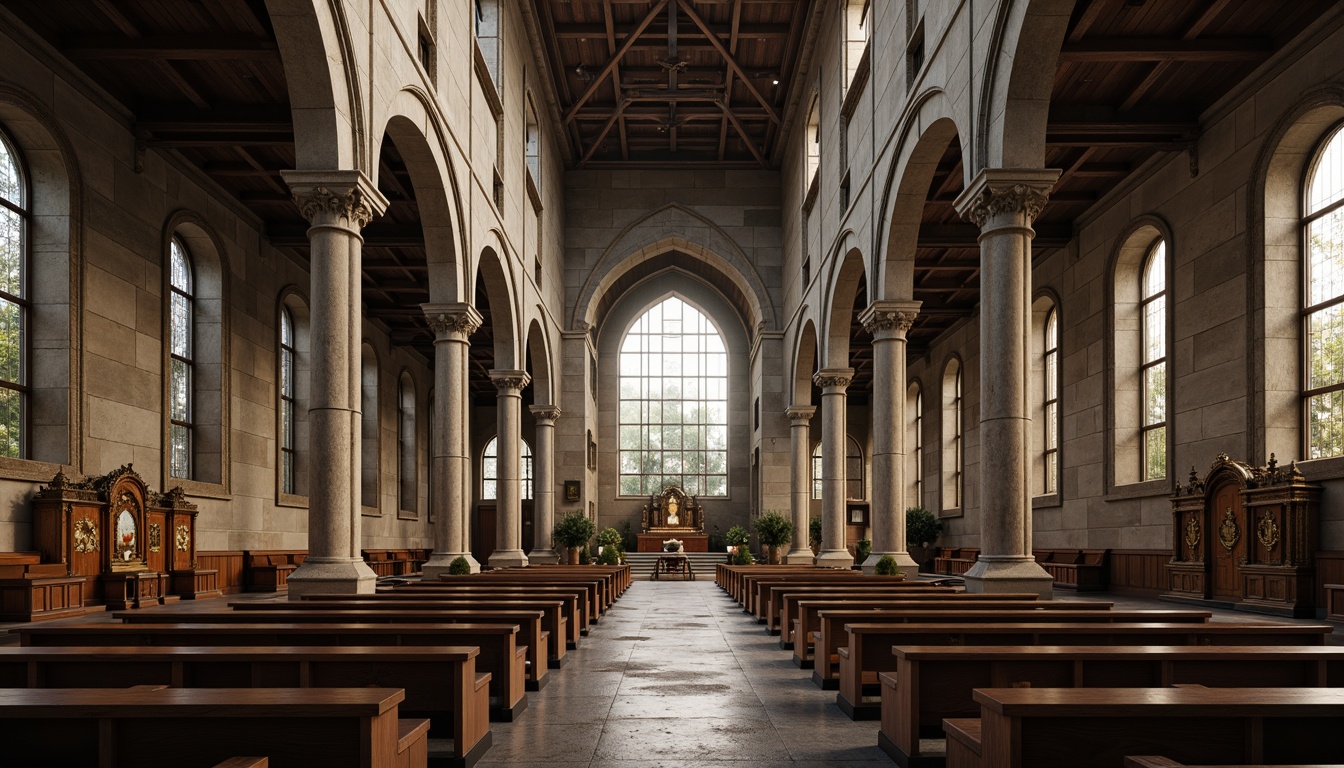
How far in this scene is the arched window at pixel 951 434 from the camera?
107ft

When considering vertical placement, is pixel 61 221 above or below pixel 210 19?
below

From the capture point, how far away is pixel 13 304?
1497 cm

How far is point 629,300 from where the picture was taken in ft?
135

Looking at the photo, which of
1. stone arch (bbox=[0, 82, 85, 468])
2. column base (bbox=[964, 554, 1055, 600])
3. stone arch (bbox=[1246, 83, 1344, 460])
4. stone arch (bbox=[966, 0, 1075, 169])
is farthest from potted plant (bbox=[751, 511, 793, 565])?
stone arch (bbox=[0, 82, 85, 468])

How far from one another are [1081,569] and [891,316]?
21.7 feet

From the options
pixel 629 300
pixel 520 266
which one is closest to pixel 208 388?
pixel 520 266

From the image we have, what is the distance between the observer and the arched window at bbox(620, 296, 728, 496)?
4138cm

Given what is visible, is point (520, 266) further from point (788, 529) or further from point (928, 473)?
point (928, 473)

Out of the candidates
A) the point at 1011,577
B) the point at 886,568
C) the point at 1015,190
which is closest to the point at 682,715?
the point at 1011,577

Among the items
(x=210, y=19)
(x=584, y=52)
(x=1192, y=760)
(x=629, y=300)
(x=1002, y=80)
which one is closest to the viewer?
(x=1192, y=760)

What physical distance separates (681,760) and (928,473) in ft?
98.3

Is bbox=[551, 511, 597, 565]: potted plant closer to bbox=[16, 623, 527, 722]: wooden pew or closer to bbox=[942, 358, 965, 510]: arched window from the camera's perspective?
bbox=[942, 358, 965, 510]: arched window

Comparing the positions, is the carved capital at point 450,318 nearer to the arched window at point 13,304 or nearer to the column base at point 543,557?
the arched window at point 13,304

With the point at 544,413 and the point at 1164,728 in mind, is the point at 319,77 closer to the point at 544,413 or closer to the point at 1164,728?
the point at 1164,728
